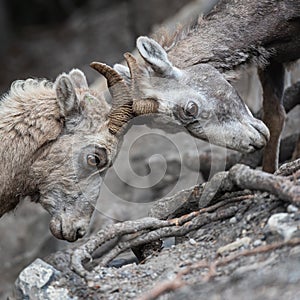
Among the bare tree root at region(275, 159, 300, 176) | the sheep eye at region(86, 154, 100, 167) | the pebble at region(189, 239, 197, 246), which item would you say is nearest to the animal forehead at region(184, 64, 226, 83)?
the sheep eye at region(86, 154, 100, 167)

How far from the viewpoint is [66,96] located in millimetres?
6871

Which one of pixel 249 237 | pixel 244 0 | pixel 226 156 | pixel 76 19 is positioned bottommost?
pixel 249 237

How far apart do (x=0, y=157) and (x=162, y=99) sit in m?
1.51

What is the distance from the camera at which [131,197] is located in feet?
33.4

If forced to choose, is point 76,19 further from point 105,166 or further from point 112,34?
point 105,166

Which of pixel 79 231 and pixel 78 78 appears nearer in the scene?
pixel 79 231

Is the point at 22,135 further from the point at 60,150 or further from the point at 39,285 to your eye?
the point at 39,285

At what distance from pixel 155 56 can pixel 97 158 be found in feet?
3.41

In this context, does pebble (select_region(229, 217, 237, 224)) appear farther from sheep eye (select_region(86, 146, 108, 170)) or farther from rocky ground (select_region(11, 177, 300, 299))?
sheep eye (select_region(86, 146, 108, 170))

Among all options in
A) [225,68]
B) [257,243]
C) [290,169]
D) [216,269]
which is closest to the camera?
[216,269]

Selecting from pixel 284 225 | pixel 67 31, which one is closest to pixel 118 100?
pixel 284 225

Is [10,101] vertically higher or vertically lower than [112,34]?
lower

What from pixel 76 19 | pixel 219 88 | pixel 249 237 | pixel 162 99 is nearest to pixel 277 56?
pixel 219 88

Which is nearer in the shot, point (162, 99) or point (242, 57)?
point (162, 99)
